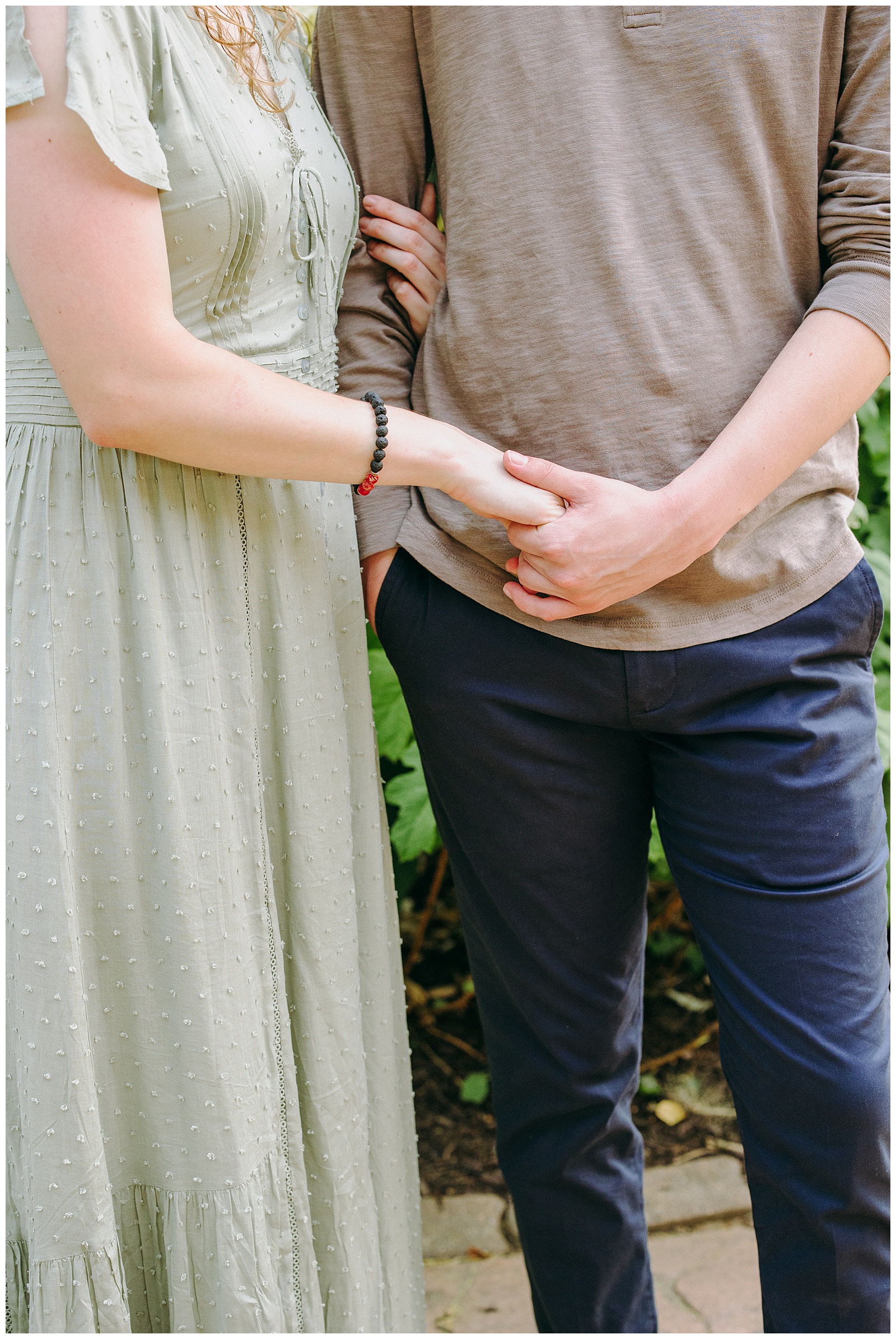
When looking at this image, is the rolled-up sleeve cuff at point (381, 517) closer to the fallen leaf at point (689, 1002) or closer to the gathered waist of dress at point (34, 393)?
the gathered waist of dress at point (34, 393)

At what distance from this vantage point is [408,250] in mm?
1457

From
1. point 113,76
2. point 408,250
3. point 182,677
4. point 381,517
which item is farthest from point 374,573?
point 113,76

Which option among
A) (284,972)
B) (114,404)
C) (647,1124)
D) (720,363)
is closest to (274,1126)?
(284,972)

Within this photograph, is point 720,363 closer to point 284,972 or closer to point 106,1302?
point 284,972

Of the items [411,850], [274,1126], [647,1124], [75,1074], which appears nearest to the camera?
[75,1074]

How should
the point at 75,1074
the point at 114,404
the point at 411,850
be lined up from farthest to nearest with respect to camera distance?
the point at 411,850 < the point at 75,1074 < the point at 114,404

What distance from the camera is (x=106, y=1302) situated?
49.6 inches

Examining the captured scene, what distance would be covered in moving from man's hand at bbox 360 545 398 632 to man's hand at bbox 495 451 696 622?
232mm

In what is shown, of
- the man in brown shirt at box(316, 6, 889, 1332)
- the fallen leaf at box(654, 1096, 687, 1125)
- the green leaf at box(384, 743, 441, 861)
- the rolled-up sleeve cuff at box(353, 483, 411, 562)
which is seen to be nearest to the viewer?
the man in brown shirt at box(316, 6, 889, 1332)

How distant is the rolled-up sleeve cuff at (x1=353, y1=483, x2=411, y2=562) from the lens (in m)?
1.45

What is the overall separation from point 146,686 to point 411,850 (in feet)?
→ 2.57

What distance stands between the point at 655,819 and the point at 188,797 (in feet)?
2.96

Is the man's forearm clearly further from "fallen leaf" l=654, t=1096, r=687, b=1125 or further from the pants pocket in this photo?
"fallen leaf" l=654, t=1096, r=687, b=1125

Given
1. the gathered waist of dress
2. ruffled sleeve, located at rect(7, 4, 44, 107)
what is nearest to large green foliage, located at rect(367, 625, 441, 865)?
the gathered waist of dress
